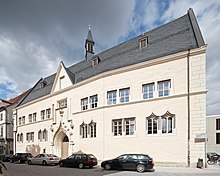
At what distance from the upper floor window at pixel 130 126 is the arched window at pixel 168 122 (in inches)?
118

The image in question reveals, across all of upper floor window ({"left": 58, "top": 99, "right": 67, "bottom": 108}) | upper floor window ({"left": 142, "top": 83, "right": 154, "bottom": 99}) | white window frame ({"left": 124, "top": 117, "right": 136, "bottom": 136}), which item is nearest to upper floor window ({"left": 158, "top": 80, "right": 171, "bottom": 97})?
upper floor window ({"left": 142, "top": 83, "right": 154, "bottom": 99})

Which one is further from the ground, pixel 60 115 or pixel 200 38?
pixel 200 38

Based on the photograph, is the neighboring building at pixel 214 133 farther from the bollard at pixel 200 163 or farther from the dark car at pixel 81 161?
the dark car at pixel 81 161

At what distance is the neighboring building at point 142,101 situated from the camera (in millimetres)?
18031

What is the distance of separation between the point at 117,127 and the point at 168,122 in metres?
5.38

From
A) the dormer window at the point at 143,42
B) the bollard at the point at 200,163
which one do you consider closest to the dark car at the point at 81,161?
the bollard at the point at 200,163

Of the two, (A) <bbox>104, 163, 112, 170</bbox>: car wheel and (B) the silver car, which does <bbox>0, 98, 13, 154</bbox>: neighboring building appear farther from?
(A) <bbox>104, 163, 112, 170</bbox>: car wheel

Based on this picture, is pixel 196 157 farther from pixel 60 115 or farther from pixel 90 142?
pixel 60 115

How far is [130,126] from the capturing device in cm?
2117

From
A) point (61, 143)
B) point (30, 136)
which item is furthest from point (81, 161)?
point (30, 136)

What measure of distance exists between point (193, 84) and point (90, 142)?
488 inches

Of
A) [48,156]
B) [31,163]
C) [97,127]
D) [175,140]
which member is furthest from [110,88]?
[31,163]

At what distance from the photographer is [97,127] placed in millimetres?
23609

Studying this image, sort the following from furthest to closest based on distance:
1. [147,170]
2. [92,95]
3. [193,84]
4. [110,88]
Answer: [92,95]
[110,88]
[193,84]
[147,170]
